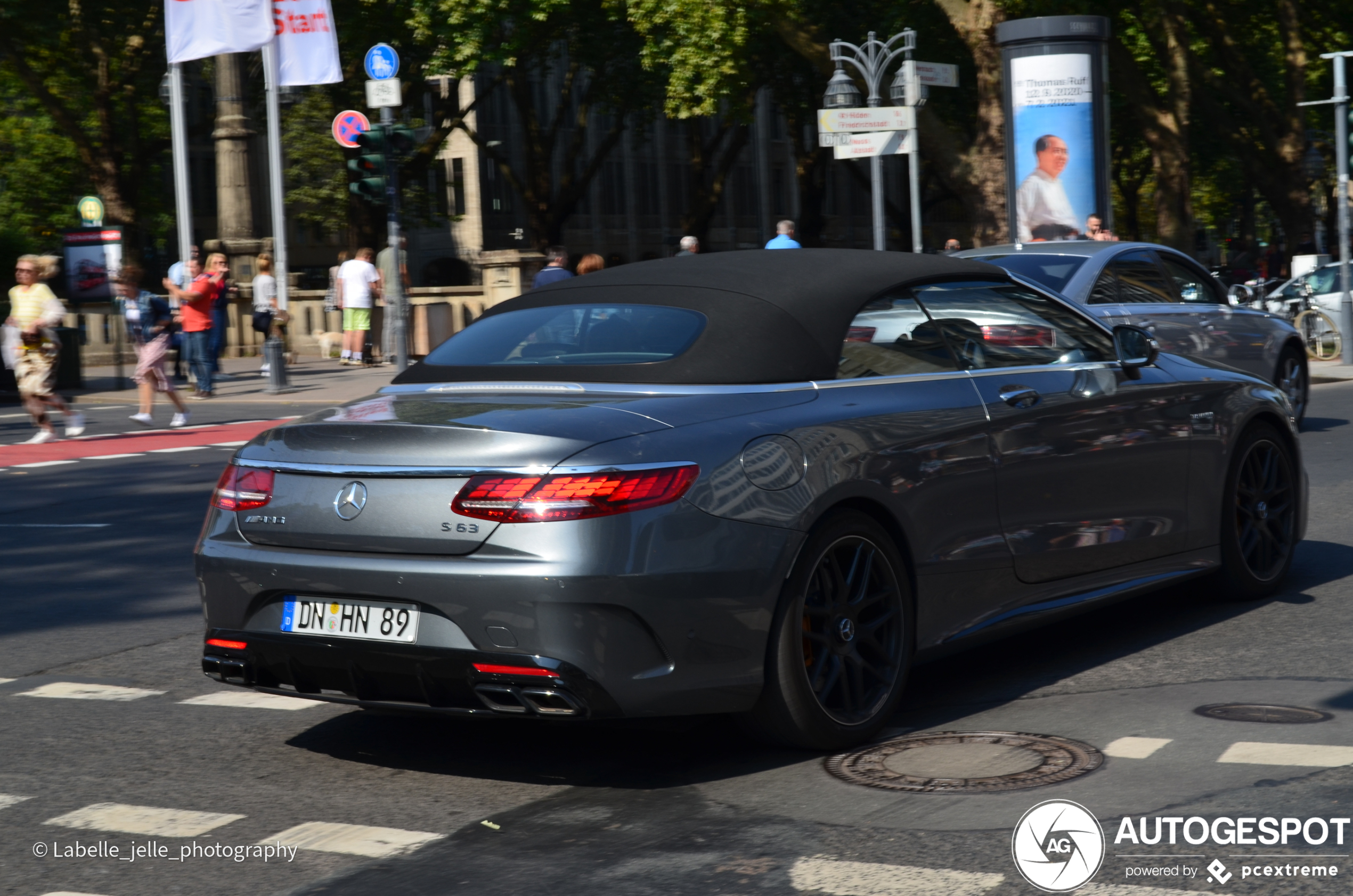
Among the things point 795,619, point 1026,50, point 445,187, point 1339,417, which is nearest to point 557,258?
point 1026,50

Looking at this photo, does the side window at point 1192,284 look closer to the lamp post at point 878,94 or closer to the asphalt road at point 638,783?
the asphalt road at point 638,783

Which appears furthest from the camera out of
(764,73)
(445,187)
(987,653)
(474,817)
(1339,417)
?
(445,187)

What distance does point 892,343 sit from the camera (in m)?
5.40

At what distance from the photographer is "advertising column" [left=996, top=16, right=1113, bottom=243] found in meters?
21.7

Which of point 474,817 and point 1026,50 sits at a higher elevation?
point 1026,50

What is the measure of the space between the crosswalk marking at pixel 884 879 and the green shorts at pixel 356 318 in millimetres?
23208

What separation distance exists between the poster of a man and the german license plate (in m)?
18.5

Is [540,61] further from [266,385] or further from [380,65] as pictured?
[380,65]

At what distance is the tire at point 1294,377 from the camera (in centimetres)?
1347

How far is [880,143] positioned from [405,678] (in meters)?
14.8

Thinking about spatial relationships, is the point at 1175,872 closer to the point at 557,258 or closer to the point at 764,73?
the point at 557,258

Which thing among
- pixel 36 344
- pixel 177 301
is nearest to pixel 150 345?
pixel 36 344

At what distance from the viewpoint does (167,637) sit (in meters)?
7.18

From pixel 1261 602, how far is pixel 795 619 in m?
3.14
